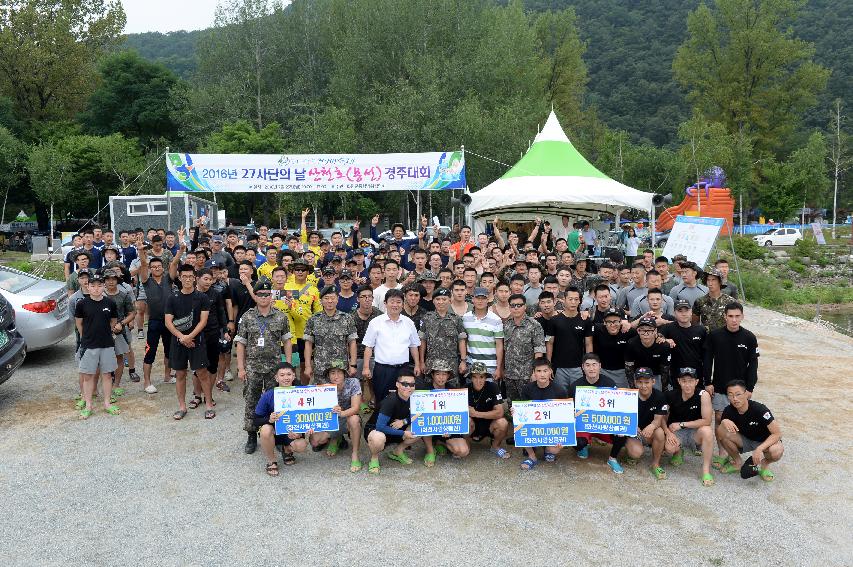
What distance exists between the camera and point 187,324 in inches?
270

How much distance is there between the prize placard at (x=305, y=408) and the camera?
554 cm

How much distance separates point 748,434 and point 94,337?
22.2ft

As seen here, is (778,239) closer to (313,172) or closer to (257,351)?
(313,172)

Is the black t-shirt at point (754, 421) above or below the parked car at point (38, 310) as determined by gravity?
below

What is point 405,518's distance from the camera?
15.6 feet

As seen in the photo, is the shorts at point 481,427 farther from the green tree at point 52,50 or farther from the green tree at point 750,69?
the green tree at point 750,69

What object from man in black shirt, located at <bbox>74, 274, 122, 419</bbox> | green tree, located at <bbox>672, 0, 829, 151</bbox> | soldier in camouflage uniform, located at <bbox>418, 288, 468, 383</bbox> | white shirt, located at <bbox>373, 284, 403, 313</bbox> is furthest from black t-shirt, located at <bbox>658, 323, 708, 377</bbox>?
green tree, located at <bbox>672, 0, 829, 151</bbox>

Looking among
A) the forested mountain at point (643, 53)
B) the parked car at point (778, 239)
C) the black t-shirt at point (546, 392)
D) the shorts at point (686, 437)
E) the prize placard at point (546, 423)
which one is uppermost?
the forested mountain at point (643, 53)

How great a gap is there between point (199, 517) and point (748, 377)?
198 inches

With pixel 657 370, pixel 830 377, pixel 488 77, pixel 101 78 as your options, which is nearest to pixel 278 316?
pixel 657 370

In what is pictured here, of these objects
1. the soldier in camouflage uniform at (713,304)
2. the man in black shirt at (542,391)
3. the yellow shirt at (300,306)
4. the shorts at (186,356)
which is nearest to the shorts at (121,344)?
the shorts at (186,356)

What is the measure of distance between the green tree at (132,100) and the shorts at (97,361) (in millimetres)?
36748

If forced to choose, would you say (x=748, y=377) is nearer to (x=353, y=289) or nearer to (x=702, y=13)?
(x=353, y=289)

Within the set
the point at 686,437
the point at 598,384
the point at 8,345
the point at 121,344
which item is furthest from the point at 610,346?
the point at 8,345
